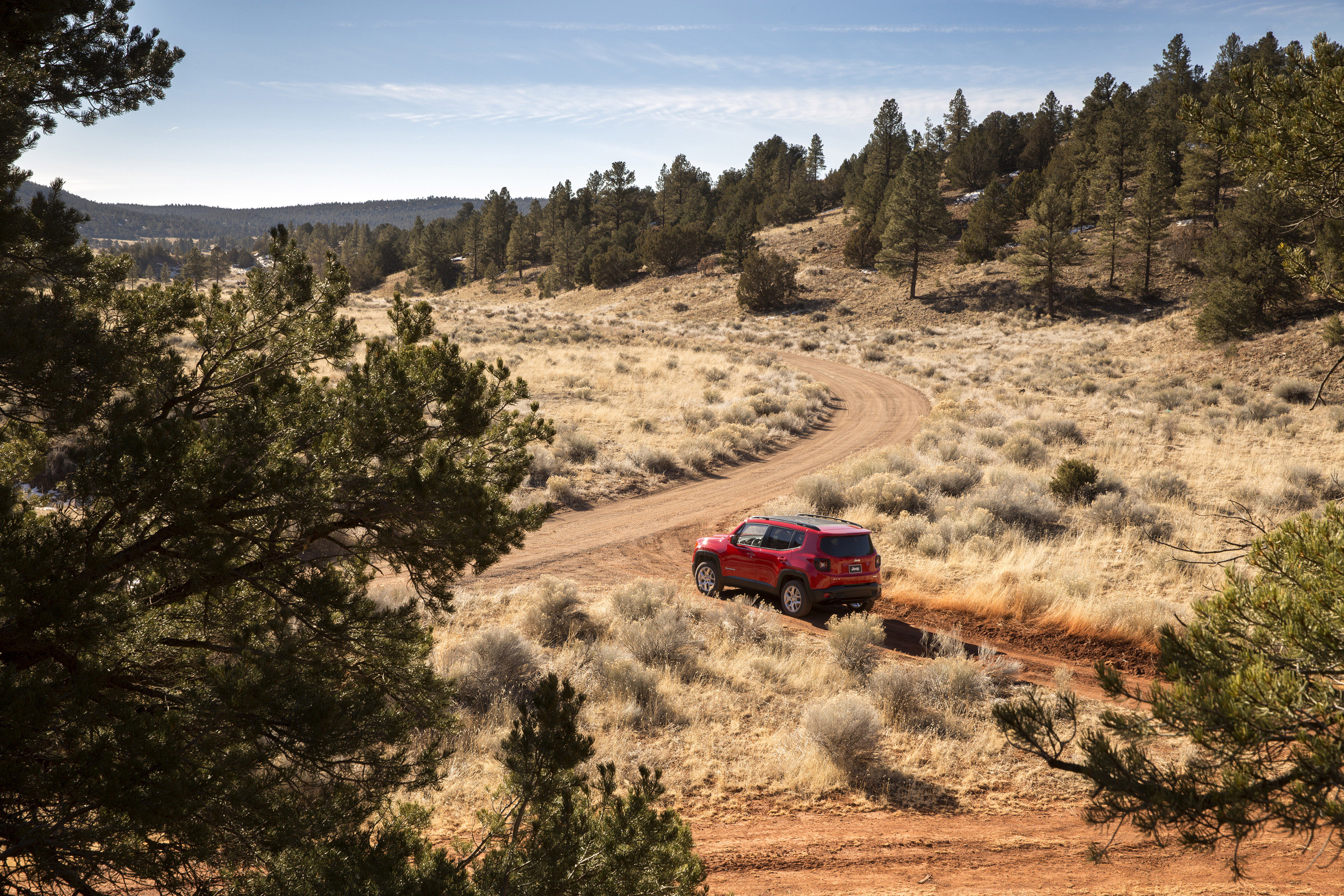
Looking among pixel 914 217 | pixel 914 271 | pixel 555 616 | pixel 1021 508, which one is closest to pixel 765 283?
pixel 914 271

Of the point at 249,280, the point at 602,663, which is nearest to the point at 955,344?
the point at 602,663

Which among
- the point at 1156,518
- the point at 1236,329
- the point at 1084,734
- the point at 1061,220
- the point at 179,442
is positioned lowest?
the point at 1156,518

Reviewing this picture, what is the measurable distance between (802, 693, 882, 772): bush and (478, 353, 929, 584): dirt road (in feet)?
23.6

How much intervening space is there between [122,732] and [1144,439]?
96.2 ft

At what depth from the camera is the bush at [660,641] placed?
10.9 metres

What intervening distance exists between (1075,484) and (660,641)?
13.3 m

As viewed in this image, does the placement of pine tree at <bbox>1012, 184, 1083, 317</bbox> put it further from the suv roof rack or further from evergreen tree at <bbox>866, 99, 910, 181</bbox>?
the suv roof rack

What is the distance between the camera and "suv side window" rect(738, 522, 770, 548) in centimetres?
1412

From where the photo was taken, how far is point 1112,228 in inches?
2178

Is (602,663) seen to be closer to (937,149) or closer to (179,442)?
(179,442)

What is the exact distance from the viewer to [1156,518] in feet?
55.3

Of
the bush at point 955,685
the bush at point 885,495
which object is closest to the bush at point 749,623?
the bush at point 955,685

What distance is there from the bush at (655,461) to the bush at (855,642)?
11.9m

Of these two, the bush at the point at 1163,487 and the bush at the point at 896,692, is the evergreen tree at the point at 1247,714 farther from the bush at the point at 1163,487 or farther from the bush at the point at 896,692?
the bush at the point at 1163,487
